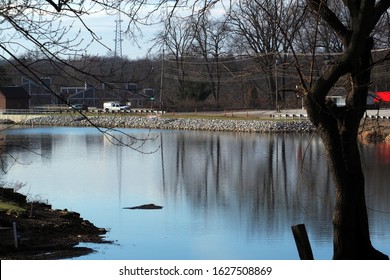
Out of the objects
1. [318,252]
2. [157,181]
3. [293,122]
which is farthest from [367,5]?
[293,122]

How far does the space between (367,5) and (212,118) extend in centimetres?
5280

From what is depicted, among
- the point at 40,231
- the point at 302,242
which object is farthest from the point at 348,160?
the point at 40,231

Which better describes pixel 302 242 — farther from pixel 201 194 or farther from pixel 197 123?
pixel 197 123

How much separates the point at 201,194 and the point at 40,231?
29.9ft

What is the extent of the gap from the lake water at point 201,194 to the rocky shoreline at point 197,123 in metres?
12.4

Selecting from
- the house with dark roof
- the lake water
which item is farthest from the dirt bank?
the house with dark roof

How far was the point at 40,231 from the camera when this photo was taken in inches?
551

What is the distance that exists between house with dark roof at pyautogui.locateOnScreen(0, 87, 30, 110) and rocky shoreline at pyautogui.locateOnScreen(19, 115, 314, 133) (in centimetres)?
719

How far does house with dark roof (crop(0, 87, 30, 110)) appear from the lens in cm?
7575

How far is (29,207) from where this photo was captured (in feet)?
54.8

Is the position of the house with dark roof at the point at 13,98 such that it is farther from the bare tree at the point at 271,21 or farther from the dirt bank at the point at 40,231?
the bare tree at the point at 271,21

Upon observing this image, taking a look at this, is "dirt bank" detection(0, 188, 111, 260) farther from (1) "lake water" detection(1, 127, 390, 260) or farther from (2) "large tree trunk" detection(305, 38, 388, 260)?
(2) "large tree trunk" detection(305, 38, 388, 260)

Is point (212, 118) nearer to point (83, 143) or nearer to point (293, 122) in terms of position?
point (293, 122)

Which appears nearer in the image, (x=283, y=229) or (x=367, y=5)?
(x=367, y=5)
